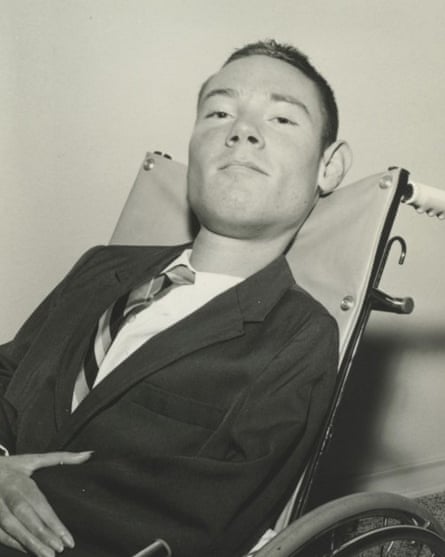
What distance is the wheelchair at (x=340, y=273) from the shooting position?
0.98 meters

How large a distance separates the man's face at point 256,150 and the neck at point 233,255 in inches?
0.7

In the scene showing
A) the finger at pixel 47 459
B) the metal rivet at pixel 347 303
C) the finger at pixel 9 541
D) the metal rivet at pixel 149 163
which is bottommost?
the finger at pixel 9 541

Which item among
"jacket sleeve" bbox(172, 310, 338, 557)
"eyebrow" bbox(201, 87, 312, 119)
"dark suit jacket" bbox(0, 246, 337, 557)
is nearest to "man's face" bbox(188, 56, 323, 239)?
"eyebrow" bbox(201, 87, 312, 119)

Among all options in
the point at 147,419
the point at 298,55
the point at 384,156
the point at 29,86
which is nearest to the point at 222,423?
the point at 147,419

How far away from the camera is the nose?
1.29 meters

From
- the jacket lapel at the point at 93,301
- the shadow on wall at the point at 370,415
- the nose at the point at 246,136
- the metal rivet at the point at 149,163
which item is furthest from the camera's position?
the shadow on wall at the point at 370,415

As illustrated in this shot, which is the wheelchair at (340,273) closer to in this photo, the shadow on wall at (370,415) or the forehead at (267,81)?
the forehead at (267,81)

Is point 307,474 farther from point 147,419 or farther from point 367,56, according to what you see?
point 367,56

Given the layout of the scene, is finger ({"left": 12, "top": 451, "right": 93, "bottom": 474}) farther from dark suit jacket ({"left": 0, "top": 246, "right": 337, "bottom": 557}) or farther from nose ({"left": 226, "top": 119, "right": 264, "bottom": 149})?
nose ({"left": 226, "top": 119, "right": 264, "bottom": 149})

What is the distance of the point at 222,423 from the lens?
41.6 inches

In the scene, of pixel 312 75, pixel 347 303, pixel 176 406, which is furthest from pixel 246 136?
pixel 176 406

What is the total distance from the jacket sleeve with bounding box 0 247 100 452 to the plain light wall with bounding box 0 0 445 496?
1.23 feet

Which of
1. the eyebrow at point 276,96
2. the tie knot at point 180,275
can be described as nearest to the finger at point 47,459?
the tie knot at point 180,275

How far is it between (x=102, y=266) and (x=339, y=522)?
28.4 inches
